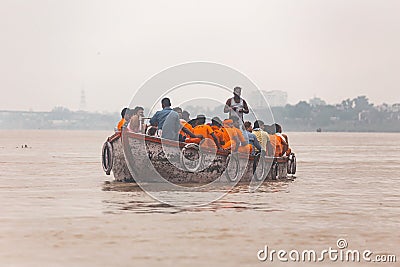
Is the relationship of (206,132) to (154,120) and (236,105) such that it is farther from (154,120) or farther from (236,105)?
(236,105)

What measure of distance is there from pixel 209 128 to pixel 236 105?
179 centimetres

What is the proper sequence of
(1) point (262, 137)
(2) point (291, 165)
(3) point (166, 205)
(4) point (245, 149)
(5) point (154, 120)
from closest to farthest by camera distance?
(3) point (166, 205)
(5) point (154, 120)
(4) point (245, 149)
(1) point (262, 137)
(2) point (291, 165)

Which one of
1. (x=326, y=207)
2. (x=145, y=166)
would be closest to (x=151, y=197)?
(x=145, y=166)

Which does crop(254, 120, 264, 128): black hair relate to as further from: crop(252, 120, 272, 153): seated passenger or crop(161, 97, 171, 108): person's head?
crop(161, 97, 171, 108): person's head

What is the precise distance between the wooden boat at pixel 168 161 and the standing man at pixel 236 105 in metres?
1.35

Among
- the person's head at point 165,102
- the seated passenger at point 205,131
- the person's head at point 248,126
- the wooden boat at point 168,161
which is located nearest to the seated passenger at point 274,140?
the person's head at point 248,126

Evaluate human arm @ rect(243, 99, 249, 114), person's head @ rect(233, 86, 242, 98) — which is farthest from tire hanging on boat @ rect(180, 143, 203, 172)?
person's head @ rect(233, 86, 242, 98)

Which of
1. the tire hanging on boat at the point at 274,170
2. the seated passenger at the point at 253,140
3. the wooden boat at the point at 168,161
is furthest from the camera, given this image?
the tire hanging on boat at the point at 274,170

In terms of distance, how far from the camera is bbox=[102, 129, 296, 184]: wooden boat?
19.9 metres

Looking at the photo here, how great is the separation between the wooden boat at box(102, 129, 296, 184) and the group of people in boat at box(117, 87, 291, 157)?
309 millimetres

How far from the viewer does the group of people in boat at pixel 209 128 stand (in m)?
20.4

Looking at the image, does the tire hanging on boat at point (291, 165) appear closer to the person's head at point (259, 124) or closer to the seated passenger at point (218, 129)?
the person's head at point (259, 124)

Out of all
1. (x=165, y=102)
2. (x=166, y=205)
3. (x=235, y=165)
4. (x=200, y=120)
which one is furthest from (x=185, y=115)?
(x=166, y=205)

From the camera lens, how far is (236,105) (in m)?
22.2
